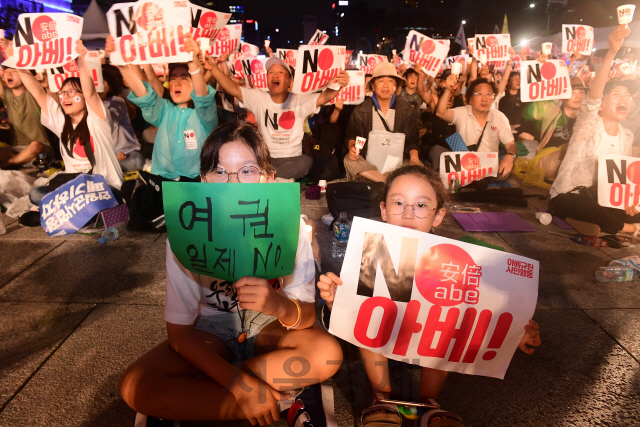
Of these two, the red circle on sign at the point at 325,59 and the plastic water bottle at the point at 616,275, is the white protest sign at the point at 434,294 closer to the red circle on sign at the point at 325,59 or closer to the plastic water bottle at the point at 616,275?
the plastic water bottle at the point at 616,275

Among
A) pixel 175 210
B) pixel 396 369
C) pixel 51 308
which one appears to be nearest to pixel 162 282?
pixel 51 308

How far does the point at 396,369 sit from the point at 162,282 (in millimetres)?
1838

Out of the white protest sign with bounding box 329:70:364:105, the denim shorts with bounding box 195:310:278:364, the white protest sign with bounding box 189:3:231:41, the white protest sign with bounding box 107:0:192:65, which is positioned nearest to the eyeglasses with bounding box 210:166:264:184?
the denim shorts with bounding box 195:310:278:364

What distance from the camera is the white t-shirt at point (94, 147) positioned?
3646mm

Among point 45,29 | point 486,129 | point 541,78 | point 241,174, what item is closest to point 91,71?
point 45,29

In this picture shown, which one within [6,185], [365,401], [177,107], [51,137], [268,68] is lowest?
[365,401]

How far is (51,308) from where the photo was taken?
2.47 meters

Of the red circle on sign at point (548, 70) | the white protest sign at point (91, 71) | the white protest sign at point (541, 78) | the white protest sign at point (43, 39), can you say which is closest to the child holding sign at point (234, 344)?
the white protest sign at point (43, 39)

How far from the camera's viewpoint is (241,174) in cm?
163

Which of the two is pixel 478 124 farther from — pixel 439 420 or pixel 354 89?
pixel 439 420

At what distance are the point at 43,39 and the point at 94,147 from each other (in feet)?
3.57

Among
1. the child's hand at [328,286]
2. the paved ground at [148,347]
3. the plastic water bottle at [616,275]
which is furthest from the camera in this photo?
the plastic water bottle at [616,275]

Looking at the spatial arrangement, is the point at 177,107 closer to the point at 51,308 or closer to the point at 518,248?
the point at 51,308

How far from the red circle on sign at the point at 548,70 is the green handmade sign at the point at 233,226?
5038 mm
